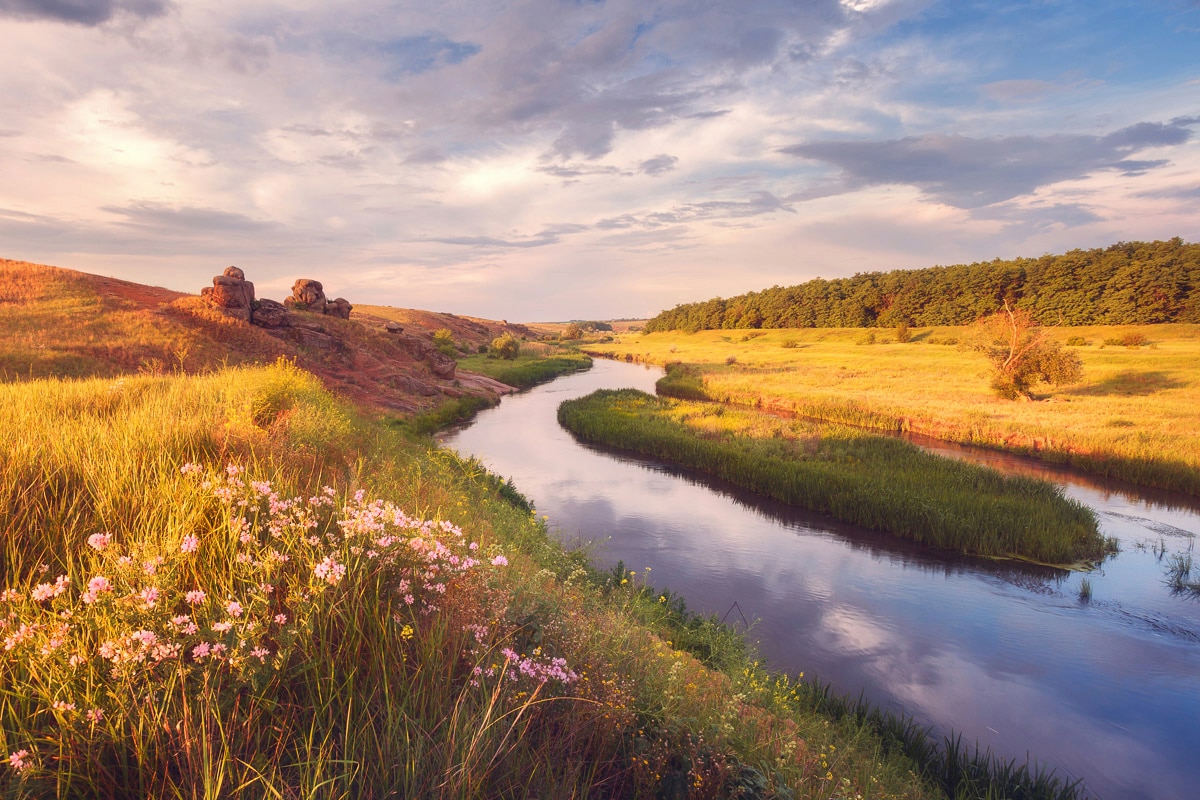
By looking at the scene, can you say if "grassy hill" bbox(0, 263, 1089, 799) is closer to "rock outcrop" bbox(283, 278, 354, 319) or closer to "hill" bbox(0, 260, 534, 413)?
"hill" bbox(0, 260, 534, 413)

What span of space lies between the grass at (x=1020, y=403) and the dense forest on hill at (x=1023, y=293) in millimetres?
4879

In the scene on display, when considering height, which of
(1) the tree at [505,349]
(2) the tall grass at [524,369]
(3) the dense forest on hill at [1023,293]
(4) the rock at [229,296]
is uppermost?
(3) the dense forest on hill at [1023,293]

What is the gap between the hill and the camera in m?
19.5

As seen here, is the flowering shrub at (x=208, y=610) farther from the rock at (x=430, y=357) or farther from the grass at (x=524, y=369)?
the grass at (x=524, y=369)

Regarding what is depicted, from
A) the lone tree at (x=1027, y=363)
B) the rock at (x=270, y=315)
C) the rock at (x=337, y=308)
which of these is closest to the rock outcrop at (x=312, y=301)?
the rock at (x=337, y=308)

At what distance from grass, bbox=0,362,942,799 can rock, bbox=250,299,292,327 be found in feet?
89.3

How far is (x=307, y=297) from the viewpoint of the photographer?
40562mm

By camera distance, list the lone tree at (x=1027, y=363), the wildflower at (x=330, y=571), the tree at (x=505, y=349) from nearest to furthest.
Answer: the wildflower at (x=330, y=571)
the lone tree at (x=1027, y=363)
the tree at (x=505, y=349)

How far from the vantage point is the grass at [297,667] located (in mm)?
2299

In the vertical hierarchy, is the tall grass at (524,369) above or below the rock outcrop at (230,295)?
below

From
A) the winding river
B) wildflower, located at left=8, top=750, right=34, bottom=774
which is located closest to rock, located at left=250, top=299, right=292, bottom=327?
the winding river

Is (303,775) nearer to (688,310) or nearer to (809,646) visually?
(809,646)

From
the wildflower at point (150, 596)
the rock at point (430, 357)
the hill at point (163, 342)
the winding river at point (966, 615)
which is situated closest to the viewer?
the wildflower at point (150, 596)

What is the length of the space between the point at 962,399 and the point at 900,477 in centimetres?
1741
